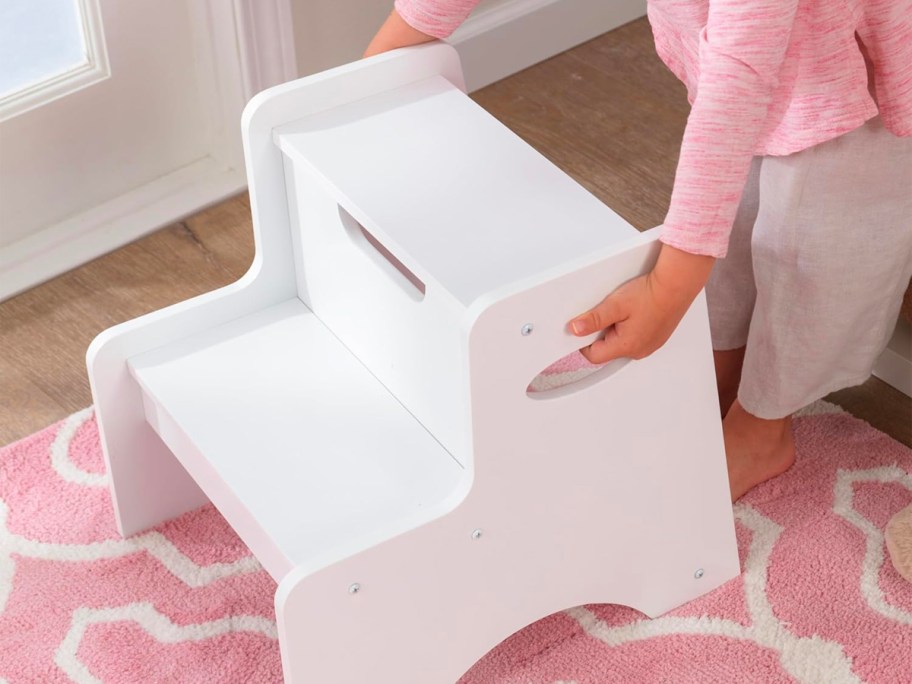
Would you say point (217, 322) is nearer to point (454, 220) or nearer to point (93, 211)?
point (454, 220)

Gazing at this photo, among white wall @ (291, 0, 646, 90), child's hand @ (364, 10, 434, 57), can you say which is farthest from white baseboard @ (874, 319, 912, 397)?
white wall @ (291, 0, 646, 90)

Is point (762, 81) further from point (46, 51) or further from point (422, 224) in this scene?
point (46, 51)

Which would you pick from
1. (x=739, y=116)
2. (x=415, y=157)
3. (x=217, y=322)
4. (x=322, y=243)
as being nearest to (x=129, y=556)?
(x=217, y=322)

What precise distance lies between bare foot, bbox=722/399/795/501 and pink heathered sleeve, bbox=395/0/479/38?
19.9 inches

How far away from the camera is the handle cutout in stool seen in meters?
1.14

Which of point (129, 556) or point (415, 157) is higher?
point (415, 157)

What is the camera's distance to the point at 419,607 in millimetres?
1074

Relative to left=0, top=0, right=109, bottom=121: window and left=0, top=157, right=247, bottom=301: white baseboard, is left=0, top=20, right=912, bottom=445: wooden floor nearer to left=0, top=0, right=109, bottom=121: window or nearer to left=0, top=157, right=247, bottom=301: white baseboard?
left=0, top=157, right=247, bottom=301: white baseboard

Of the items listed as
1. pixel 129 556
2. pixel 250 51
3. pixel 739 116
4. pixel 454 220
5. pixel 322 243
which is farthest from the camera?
pixel 250 51

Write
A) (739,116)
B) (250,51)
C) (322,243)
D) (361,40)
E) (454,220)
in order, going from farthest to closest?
(361,40) → (250,51) → (322,243) → (454,220) → (739,116)

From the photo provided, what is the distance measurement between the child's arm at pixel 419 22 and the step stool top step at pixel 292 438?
27cm

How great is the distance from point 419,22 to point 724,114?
360 millimetres

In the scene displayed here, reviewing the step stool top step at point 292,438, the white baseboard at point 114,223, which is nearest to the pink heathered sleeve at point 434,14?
the step stool top step at point 292,438

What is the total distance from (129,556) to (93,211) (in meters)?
0.62
